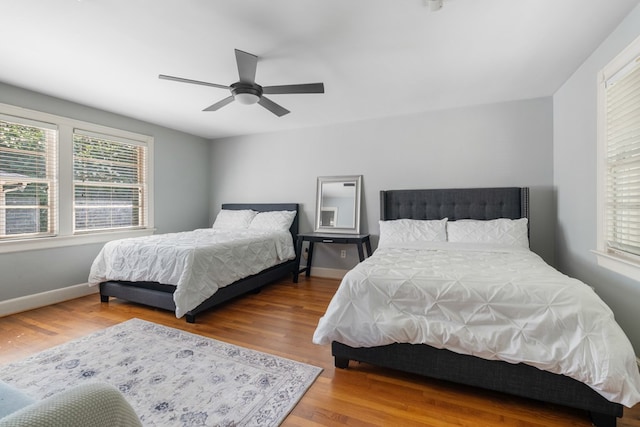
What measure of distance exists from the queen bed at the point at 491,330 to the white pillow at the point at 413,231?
99cm

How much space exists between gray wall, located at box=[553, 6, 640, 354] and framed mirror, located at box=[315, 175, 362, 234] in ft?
7.74

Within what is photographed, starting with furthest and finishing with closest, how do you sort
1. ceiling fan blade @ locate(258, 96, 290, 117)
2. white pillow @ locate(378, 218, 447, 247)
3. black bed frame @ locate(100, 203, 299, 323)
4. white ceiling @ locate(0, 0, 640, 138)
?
white pillow @ locate(378, 218, 447, 247) → black bed frame @ locate(100, 203, 299, 323) → ceiling fan blade @ locate(258, 96, 290, 117) → white ceiling @ locate(0, 0, 640, 138)

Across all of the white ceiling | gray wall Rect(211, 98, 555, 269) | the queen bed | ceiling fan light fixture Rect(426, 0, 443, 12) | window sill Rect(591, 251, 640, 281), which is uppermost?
the white ceiling

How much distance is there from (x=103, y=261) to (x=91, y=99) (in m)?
1.94

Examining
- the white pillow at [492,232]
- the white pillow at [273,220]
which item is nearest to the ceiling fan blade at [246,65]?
the white pillow at [273,220]

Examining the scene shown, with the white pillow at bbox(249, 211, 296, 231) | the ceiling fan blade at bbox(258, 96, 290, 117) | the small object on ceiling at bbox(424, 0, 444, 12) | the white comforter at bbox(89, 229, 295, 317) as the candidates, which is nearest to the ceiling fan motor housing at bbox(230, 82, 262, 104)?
the ceiling fan blade at bbox(258, 96, 290, 117)

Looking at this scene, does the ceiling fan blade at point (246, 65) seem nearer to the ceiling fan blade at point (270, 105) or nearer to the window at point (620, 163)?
the ceiling fan blade at point (270, 105)

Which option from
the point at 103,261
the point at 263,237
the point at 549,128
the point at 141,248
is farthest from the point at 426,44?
the point at 103,261

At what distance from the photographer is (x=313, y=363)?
203 cm

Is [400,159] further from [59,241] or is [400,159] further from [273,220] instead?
[59,241]

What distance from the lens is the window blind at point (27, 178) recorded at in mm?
2904

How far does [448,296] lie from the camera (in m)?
1.68

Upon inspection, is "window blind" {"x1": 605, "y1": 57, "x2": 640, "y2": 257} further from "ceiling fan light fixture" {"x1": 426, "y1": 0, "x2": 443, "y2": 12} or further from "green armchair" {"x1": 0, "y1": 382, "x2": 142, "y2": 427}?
"green armchair" {"x1": 0, "y1": 382, "x2": 142, "y2": 427}

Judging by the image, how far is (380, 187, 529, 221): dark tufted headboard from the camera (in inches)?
131
